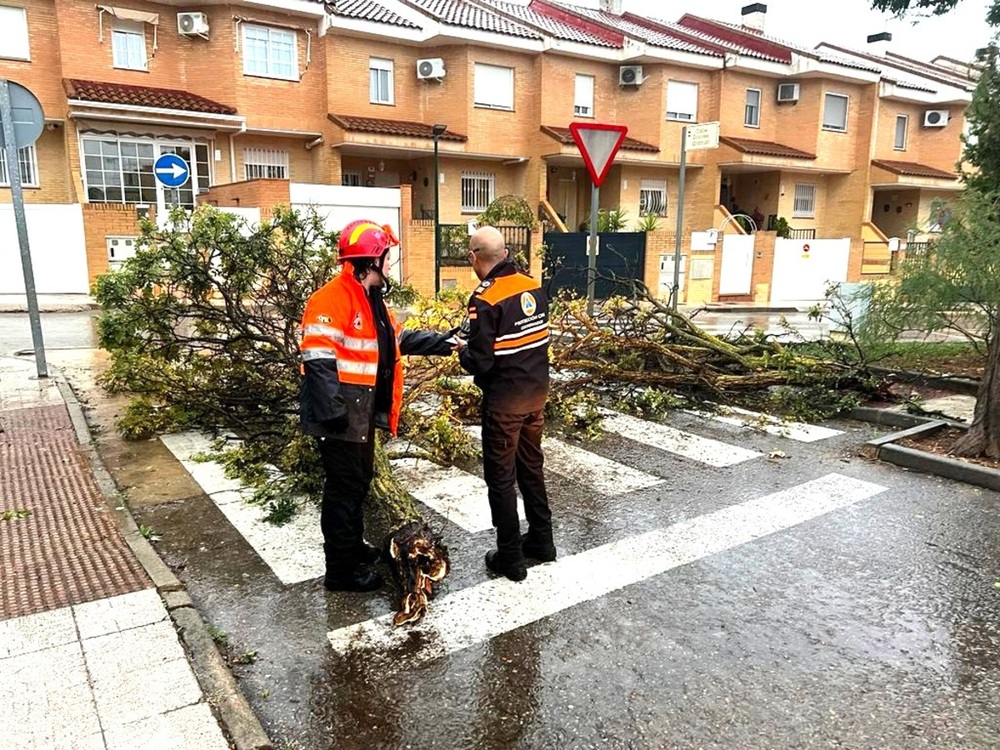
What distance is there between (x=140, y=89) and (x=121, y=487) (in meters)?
19.7

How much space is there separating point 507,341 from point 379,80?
2336 centimetres

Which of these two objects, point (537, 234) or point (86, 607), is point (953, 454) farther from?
point (537, 234)

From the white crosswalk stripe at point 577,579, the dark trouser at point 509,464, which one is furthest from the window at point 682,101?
the dark trouser at point 509,464

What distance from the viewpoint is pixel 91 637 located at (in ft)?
11.0

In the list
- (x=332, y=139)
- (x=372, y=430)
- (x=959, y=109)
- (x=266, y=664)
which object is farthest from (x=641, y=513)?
(x=959, y=109)

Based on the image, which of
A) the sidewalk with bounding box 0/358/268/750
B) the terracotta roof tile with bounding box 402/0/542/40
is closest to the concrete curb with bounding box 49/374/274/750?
the sidewalk with bounding box 0/358/268/750

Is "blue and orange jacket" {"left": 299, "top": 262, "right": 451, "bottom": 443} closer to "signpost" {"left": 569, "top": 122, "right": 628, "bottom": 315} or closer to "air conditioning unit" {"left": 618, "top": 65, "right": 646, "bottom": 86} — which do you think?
"signpost" {"left": 569, "top": 122, "right": 628, "bottom": 315}

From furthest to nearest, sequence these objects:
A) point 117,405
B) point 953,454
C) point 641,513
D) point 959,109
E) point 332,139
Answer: point 959,109, point 332,139, point 117,405, point 953,454, point 641,513

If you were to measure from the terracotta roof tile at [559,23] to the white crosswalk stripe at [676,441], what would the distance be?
873 inches

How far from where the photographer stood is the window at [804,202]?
108ft

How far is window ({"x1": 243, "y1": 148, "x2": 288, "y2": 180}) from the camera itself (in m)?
23.5

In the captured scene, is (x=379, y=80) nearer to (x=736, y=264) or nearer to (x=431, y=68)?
→ (x=431, y=68)

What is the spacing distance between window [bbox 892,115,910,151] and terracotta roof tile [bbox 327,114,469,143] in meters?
22.5

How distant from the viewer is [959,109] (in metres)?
35.3
